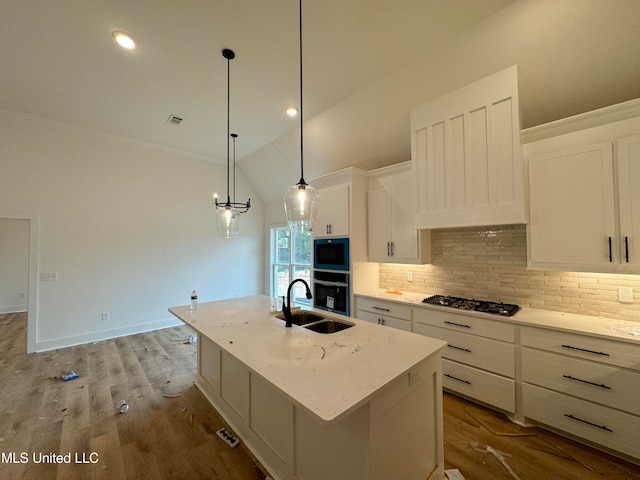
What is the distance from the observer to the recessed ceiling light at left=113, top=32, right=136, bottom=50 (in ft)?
7.25

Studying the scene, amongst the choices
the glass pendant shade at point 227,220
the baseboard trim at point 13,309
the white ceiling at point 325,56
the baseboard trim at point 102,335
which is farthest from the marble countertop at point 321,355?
the baseboard trim at point 13,309

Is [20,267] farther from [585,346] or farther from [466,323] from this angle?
[585,346]

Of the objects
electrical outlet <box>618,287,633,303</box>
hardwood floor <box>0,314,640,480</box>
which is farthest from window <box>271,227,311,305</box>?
electrical outlet <box>618,287,633,303</box>

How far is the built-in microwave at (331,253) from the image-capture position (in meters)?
3.42

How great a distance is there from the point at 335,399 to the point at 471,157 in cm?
233

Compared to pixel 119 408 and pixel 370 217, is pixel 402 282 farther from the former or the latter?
pixel 119 408

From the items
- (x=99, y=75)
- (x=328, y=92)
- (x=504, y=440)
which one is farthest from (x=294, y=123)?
(x=504, y=440)

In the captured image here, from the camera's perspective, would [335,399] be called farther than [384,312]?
No

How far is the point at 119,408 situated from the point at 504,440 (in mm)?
3431

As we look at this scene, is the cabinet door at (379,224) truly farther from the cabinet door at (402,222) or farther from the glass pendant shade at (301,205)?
the glass pendant shade at (301,205)

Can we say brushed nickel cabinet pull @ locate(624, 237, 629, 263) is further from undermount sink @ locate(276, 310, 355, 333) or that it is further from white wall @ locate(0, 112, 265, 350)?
white wall @ locate(0, 112, 265, 350)

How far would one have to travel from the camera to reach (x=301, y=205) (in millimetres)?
1858

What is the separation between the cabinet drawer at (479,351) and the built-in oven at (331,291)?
1.12 m

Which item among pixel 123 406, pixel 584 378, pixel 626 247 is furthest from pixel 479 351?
pixel 123 406
